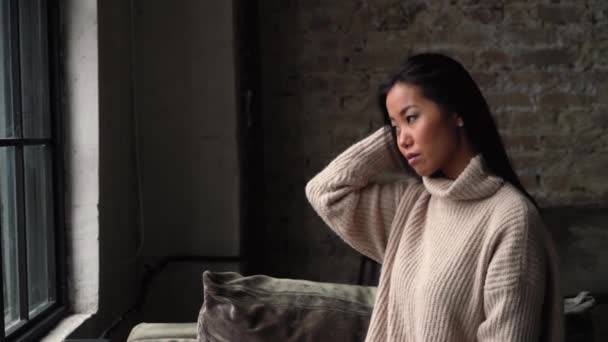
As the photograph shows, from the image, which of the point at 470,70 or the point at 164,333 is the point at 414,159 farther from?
the point at 470,70

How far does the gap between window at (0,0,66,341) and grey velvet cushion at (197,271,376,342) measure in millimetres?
553

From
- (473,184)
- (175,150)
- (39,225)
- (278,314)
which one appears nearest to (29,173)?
(39,225)

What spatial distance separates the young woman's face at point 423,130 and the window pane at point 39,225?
4.04 ft

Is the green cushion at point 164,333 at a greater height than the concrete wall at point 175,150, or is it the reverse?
the concrete wall at point 175,150

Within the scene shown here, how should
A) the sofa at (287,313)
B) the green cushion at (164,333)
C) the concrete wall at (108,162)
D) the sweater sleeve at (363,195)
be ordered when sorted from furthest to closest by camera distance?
the concrete wall at (108,162)
the green cushion at (164,333)
the sofa at (287,313)
the sweater sleeve at (363,195)

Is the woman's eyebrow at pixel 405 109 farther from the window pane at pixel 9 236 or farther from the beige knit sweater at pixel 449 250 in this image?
the window pane at pixel 9 236

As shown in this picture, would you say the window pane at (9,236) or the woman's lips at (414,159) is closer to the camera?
the woman's lips at (414,159)

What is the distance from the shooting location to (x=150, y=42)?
2.66m

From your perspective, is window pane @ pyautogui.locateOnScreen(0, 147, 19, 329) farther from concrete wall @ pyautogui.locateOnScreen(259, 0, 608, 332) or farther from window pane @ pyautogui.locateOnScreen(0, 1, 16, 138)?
concrete wall @ pyautogui.locateOnScreen(259, 0, 608, 332)

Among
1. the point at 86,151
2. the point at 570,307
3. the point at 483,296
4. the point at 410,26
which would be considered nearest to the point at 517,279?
the point at 483,296

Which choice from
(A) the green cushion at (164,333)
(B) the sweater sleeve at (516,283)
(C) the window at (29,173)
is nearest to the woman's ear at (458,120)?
(B) the sweater sleeve at (516,283)

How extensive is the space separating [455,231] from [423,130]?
7.7 inches

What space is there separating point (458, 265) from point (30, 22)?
152 centimetres

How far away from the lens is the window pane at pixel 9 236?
6.05 ft
